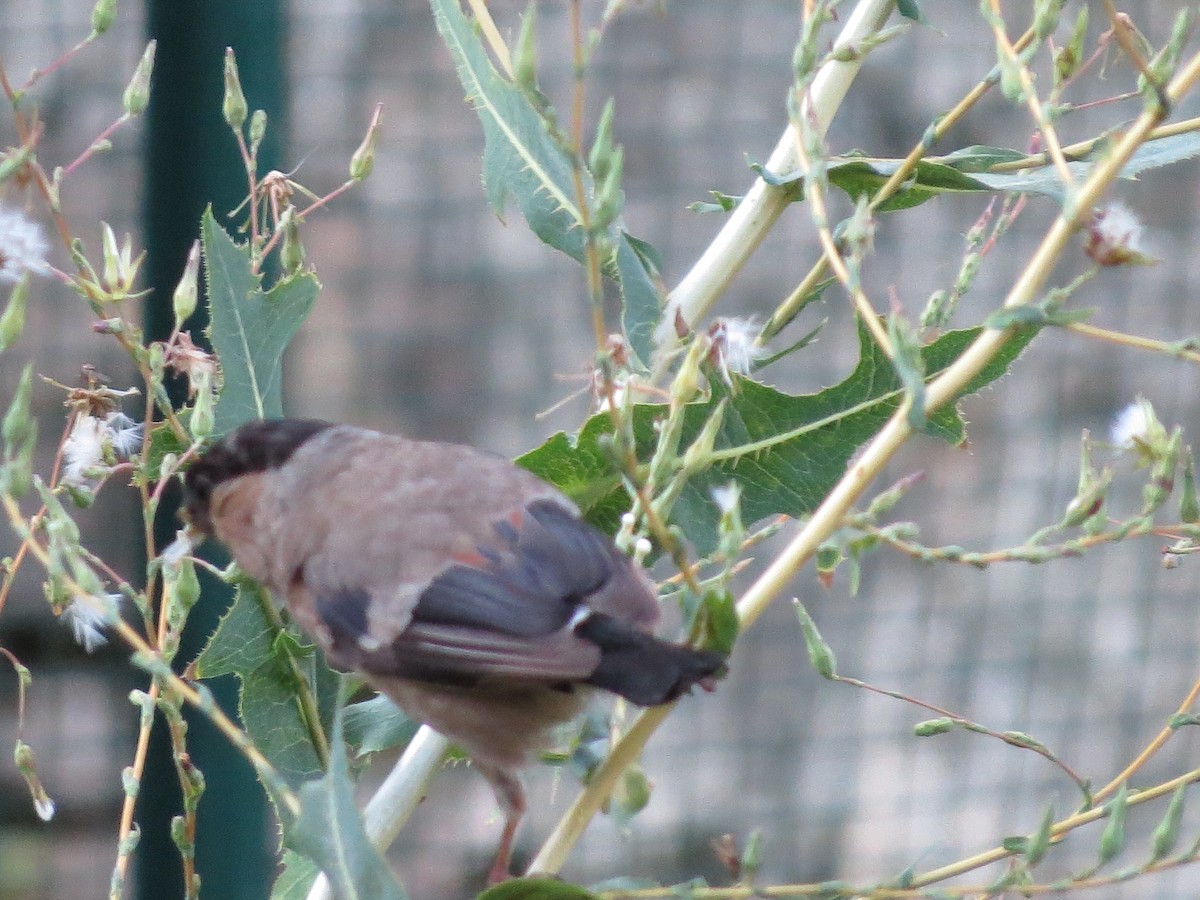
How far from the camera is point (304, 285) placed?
0.91 m

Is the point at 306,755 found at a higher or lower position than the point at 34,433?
lower

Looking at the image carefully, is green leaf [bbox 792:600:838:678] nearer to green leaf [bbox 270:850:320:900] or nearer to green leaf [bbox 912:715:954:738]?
green leaf [bbox 912:715:954:738]

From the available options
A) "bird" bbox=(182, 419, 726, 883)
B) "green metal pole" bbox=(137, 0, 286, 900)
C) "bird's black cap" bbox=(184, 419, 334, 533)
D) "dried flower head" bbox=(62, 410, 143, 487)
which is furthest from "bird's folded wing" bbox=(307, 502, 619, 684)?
"green metal pole" bbox=(137, 0, 286, 900)

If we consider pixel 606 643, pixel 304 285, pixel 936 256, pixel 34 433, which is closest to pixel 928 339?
pixel 606 643

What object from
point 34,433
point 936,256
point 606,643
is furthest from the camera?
point 936,256

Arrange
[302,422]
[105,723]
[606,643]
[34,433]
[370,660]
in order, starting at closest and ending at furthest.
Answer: [34,433]
[606,643]
[370,660]
[302,422]
[105,723]

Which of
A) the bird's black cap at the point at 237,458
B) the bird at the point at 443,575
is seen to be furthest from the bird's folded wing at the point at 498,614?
the bird's black cap at the point at 237,458

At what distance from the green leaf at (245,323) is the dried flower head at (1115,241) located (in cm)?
49

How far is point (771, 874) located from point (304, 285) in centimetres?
238

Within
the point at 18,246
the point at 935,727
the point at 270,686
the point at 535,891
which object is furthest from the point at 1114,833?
the point at 18,246

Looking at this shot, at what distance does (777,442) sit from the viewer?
36.6 inches

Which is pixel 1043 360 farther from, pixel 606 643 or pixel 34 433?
pixel 34 433

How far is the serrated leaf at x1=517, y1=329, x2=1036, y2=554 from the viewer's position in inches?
36.0

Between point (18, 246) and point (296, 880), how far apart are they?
43 cm
